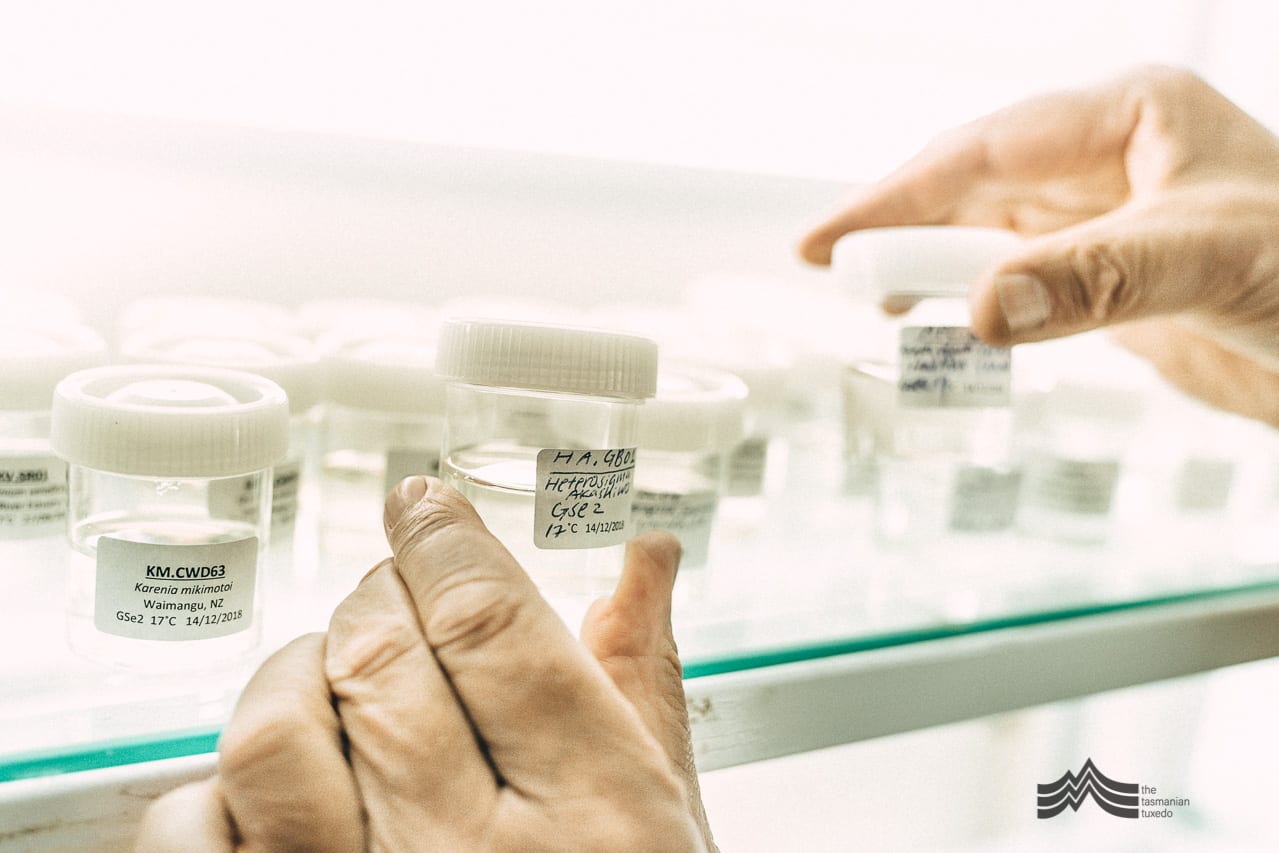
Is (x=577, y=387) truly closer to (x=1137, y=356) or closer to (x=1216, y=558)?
(x=1216, y=558)

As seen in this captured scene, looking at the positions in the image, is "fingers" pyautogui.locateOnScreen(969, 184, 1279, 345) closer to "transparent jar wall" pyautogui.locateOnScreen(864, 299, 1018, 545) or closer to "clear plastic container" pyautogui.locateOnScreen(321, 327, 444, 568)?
"transparent jar wall" pyautogui.locateOnScreen(864, 299, 1018, 545)

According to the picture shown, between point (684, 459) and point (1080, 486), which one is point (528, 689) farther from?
point (1080, 486)

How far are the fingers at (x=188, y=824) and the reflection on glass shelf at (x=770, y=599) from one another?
0.02 meters

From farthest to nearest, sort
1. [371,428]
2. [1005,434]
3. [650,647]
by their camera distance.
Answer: [1005,434] < [371,428] < [650,647]

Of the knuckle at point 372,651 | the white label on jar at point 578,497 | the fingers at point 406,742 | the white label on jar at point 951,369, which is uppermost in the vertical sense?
the white label on jar at point 951,369

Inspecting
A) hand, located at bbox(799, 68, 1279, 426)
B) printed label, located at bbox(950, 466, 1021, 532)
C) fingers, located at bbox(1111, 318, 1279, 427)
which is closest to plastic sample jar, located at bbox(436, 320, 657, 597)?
hand, located at bbox(799, 68, 1279, 426)

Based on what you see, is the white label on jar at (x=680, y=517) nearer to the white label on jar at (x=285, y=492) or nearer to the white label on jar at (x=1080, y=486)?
the white label on jar at (x=285, y=492)

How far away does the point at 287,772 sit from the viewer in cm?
33

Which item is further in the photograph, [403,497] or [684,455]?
[684,455]

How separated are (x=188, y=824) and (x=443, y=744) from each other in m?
0.09

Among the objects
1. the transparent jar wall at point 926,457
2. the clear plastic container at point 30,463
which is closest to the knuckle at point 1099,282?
the transparent jar wall at point 926,457

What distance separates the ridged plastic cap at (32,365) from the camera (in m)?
0.51

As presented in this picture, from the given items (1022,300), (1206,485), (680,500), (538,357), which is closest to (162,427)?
(538,357)

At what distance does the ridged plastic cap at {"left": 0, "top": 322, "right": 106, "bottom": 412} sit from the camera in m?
0.51
